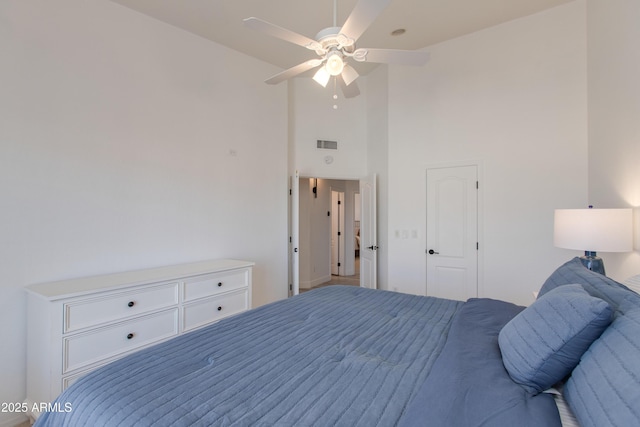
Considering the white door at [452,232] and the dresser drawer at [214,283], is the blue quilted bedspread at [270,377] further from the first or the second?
the white door at [452,232]

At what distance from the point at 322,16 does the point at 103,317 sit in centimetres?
333

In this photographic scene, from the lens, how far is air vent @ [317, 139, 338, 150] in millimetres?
4555

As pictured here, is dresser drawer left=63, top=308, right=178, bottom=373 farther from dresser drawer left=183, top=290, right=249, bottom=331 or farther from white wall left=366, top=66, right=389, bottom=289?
white wall left=366, top=66, right=389, bottom=289

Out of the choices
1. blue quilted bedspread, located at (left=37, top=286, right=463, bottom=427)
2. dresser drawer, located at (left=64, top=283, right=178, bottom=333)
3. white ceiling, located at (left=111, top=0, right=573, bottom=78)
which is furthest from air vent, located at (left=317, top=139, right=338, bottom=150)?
blue quilted bedspread, located at (left=37, top=286, right=463, bottom=427)

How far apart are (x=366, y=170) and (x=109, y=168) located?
334 centimetres

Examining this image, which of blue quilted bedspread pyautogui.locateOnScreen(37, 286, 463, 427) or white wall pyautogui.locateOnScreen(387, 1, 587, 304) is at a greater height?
white wall pyautogui.locateOnScreen(387, 1, 587, 304)

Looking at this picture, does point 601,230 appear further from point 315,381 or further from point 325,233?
point 325,233

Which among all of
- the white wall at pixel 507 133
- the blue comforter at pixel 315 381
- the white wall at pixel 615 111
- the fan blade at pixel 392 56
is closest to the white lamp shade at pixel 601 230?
the white wall at pixel 615 111

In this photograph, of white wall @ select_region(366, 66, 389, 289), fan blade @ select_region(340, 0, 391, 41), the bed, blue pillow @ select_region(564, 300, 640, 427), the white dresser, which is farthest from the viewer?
white wall @ select_region(366, 66, 389, 289)

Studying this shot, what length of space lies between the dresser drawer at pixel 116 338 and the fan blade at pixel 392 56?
8.18 ft

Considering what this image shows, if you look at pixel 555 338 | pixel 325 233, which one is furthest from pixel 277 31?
pixel 325 233

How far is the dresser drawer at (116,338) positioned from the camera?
1.98m

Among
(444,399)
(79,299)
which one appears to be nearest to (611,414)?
(444,399)

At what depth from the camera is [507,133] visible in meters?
3.38
